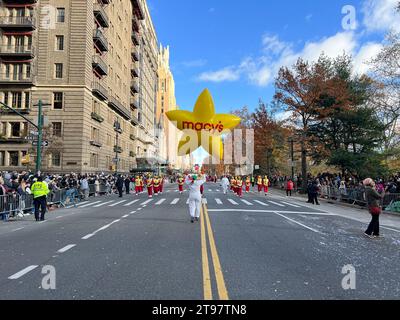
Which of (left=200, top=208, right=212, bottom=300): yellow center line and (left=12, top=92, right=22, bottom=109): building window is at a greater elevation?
(left=12, top=92, right=22, bottom=109): building window

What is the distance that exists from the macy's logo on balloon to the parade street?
11.4ft

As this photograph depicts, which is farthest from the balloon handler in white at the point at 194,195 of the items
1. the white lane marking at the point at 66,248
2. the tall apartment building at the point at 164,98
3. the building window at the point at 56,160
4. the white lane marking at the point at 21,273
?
the tall apartment building at the point at 164,98

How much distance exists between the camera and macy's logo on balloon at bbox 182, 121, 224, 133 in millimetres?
12000

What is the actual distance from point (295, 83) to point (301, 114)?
316 cm

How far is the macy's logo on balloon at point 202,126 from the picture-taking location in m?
12.0

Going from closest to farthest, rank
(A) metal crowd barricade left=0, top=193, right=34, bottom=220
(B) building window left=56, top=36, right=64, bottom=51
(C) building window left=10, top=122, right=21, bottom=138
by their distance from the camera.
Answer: (A) metal crowd barricade left=0, top=193, right=34, bottom=220 → (C) building window left=10, top=122, right=21, bottom=138 → (B) building window left=56, top=36, right=64, bottom=51

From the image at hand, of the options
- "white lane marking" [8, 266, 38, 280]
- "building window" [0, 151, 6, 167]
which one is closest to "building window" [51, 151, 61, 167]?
"building window" [0, 151, 6, 167]

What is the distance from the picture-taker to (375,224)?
10.0 metres

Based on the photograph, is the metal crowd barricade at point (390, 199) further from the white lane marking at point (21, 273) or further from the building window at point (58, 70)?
the building window at point (58, 70)

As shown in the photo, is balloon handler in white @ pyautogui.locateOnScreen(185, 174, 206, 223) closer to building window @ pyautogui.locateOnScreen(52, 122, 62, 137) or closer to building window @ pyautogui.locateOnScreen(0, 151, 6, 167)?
building window @ pyautogui.locateOnScreen(52, 122, 62, 137)

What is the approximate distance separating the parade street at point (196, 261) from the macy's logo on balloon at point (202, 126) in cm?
346

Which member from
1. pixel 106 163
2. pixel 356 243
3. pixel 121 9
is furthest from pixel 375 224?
pixel 121 9

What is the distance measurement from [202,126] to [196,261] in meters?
6.37

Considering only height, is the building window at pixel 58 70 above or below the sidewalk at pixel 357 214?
above
